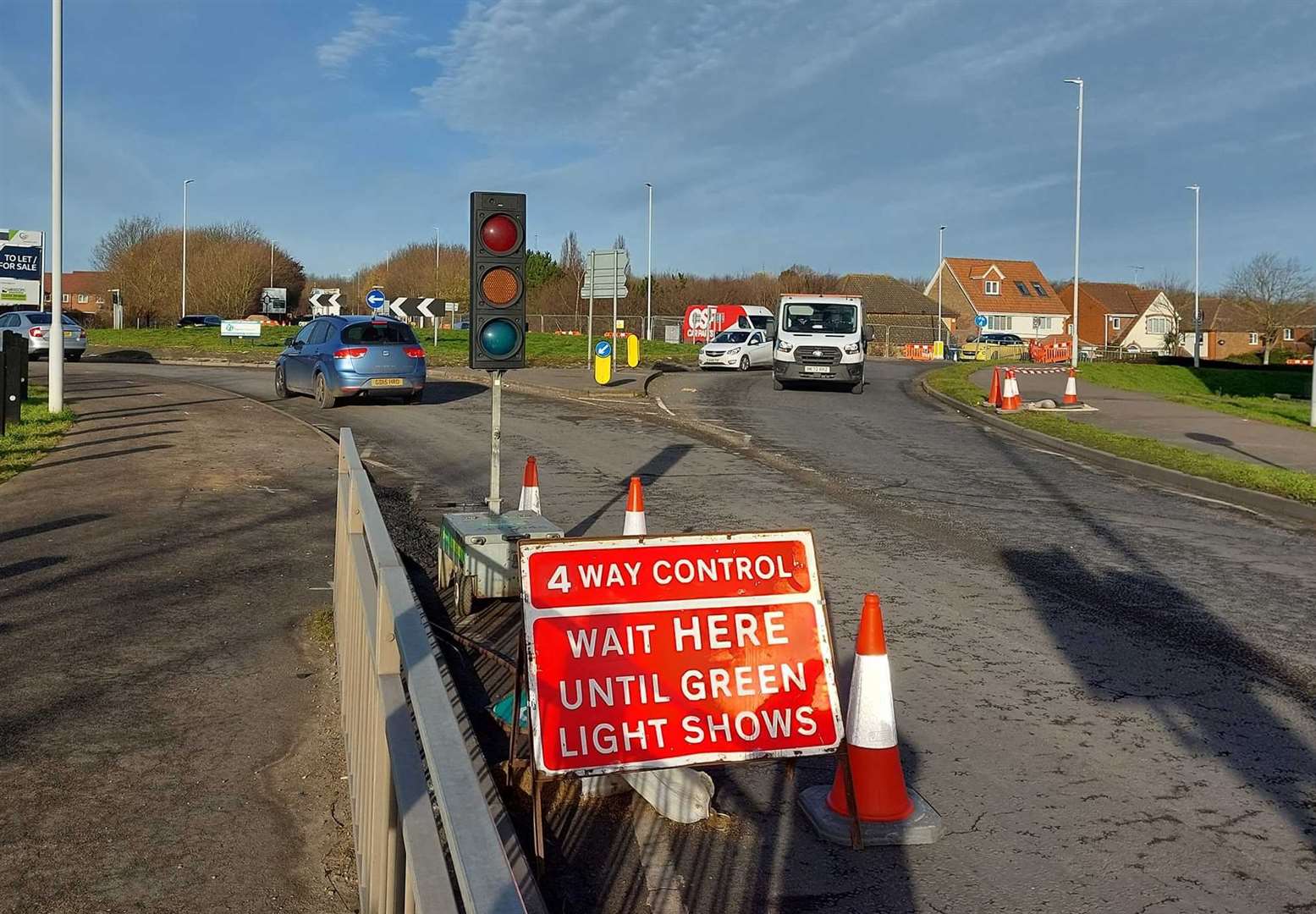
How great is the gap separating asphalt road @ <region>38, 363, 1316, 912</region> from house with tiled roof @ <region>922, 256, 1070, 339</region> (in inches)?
3221

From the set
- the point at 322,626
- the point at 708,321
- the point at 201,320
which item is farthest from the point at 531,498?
the point at 201,320

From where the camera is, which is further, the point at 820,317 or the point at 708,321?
the point at 708,321

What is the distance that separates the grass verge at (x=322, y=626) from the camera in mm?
7438

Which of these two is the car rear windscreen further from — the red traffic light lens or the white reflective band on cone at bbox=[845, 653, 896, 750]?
the white reflective band on cone at bbox=[845, 653, 896, 750]

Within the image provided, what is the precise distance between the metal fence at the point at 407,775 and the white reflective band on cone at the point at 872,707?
5.03 ft

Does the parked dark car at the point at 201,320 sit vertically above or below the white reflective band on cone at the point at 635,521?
above

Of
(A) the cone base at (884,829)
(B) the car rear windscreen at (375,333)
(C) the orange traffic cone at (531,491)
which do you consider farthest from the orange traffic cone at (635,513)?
(B) the car rear windscreen at (375,333)

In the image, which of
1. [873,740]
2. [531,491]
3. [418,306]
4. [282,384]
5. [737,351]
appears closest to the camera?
[873,740]

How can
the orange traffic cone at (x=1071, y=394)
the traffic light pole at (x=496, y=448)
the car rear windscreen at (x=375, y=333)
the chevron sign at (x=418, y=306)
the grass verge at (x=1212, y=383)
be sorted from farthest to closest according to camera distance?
the chevron sign at (x=418, y=306) < the grass verge at (x=1212, y=383) < the orange traffic cone at (x=1071, y=394) < the car rear windscreen at (x=375, y=333) < the traffic light pole at (x=496, y=448)

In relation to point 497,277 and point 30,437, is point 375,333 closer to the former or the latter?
point 30,437

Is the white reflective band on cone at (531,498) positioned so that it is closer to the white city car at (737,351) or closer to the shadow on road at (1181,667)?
the shadow on road at (1181,667)

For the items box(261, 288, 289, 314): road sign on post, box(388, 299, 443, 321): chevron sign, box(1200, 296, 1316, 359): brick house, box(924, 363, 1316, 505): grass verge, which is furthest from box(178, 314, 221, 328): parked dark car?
box(1200, 296, 1316, 359): brick house

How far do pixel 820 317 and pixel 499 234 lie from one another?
732 inches

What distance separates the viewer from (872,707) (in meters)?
4.80
